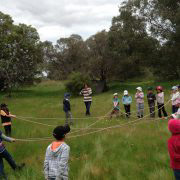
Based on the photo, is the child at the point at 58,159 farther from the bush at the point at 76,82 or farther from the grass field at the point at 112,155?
the bush at the point at 76,82

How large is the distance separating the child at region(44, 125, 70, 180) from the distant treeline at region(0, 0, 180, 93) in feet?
96.9

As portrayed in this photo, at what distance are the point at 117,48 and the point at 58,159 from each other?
3483cm

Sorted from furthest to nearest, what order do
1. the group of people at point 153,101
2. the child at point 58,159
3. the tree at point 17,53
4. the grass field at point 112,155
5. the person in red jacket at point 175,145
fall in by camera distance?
1. the tree at point 17,53
2. the group of people at point 153,101
3. the grass field at point 112,155
4. the child at point 58,159
5. the person in red jacket at point 175,145

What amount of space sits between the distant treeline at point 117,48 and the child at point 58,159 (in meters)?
29.5

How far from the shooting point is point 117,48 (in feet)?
128

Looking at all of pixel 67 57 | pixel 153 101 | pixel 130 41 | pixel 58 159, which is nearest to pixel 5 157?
pixel 58 159

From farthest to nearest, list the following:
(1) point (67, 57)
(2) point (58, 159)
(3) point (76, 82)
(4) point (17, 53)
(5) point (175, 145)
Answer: (1) point (67, 57) → (4) point (17, 53) → (3) point (76, 82) → (2) point (58, 159) → (5) point (175, 145)

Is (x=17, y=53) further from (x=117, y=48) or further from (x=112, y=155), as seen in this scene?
(x=112, y=155)

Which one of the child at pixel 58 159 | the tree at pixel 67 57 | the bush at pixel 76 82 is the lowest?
the child at pixel 58 159

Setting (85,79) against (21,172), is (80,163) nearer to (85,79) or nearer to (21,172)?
(21,172)

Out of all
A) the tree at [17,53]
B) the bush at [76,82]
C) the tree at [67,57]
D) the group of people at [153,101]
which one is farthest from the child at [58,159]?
the tree at [67,57]

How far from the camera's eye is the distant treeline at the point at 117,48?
Answer: 35.7 meters

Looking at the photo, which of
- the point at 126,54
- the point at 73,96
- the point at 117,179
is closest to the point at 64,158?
the point at 117,179

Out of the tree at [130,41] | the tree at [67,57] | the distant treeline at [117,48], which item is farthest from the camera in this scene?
the tree at [67,57]
